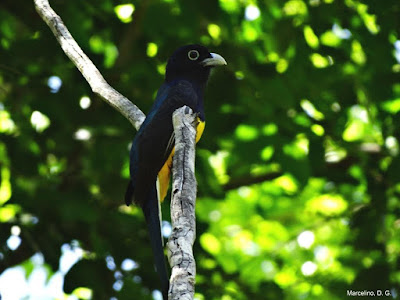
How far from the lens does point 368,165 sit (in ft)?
21.8

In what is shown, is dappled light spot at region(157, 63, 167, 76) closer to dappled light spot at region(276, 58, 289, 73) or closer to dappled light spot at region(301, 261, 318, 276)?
dappled light spot at region(276, 58, 289, 73)

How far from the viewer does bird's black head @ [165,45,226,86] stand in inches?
221

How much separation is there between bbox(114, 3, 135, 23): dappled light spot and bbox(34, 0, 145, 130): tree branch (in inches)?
76.5

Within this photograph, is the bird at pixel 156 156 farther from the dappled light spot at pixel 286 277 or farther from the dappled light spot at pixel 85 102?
the dappled light spot at pixel 286 277

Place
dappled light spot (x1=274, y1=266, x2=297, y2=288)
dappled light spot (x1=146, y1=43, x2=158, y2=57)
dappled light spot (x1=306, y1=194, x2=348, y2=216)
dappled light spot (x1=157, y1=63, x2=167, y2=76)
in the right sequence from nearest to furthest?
dappled light spot (x1=157, y1=63, x2=167, y2=76) < dappled light spot (x1=146, y1=43, x2=158, y2=57) < dappled light spot (x1=274, y1=266, x2=297, y2=288) < dappled light spot (x1=306, y1=194, x2=348, y2=216)

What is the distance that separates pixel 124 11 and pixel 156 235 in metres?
2.84

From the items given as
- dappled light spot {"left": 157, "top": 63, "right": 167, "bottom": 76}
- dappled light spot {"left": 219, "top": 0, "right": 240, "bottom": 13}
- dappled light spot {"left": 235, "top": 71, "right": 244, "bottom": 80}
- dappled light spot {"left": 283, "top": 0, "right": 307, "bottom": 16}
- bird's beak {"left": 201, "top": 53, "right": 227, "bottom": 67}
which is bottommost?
bird's beak {"left": 201, "top": 53, "right": 227, "bottom": 67}

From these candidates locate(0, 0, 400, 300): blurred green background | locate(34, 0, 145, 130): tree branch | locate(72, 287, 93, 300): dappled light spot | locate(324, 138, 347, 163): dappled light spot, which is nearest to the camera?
locate(34, 0, 145, 130): tree branch

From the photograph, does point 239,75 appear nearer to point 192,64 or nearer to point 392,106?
point 192,64

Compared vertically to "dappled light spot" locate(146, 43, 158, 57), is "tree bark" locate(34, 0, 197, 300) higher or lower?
lower

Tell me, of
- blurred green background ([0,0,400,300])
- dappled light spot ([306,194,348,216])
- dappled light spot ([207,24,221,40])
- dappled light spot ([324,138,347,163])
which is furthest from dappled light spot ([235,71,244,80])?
dappled light spot ([306,194,348,216])

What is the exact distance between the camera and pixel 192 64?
5664 millimetres

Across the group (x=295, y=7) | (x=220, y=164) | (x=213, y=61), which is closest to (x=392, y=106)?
(x=295, y=7)

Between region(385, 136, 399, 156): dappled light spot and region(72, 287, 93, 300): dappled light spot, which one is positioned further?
region(385, 136, 399, 156): dappled light spot
